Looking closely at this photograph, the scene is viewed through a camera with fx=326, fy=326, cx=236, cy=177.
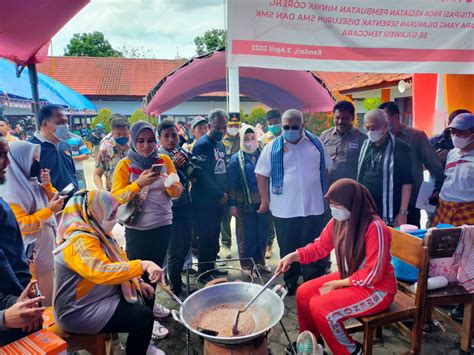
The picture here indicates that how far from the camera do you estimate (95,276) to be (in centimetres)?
186

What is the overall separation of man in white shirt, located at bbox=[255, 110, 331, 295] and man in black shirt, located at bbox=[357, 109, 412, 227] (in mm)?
451

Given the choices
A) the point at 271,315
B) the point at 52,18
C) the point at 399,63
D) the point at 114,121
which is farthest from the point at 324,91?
the point at 271,315

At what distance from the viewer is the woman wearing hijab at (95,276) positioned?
189 cm

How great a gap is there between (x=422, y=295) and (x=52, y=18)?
12.5 feet

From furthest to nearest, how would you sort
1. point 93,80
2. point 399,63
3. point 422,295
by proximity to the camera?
point 93,80
point 399,63
point 422,295

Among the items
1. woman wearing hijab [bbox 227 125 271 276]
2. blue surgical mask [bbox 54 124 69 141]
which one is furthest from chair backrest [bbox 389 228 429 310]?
blue surgical mask [bbox 54 124 69 141]

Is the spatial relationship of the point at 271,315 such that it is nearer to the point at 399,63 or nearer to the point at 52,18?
the point at 399,63

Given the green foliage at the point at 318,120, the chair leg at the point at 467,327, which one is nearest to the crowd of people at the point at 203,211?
the chair leg at the point at 467,327

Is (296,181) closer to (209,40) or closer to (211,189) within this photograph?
(211,189)

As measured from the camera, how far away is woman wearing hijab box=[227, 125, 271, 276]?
384 cm

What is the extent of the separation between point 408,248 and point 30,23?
12.1 feet

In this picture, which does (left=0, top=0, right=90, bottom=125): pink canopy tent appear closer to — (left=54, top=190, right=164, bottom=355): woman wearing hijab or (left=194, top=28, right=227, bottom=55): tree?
(left=54, top=190, right=164, bottom=355): woman wearing hijab

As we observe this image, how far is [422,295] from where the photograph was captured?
7.45 feet

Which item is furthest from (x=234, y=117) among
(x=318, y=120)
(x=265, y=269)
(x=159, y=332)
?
(x=318, y=120)
